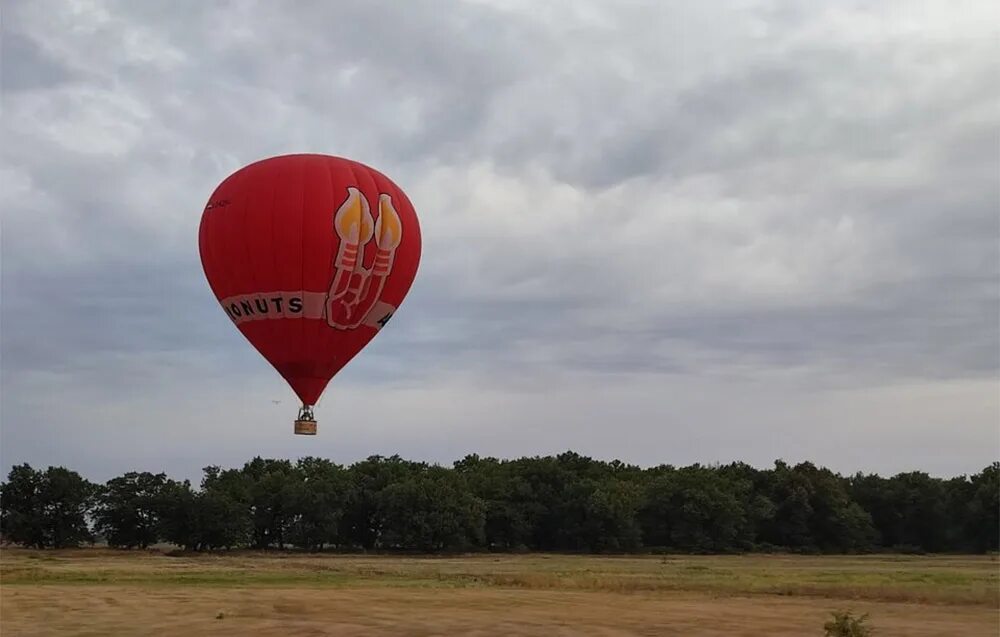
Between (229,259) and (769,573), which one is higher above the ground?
(229,259)

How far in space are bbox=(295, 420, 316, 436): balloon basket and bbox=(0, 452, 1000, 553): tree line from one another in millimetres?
69560

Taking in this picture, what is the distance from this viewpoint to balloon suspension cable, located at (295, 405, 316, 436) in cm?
3309

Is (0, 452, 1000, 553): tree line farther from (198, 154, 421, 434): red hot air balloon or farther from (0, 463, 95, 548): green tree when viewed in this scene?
(198, 154, 421, 434): red hot air balloon

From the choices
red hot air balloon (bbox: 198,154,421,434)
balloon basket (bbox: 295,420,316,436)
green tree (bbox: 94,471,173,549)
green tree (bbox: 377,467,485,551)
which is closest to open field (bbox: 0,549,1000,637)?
balloon basket (bbox: 295,420,316,436)

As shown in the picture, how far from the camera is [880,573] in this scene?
204ft

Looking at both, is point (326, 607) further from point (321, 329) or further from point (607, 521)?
point (607, 521)

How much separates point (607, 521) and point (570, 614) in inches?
2753

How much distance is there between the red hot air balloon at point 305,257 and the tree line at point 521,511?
6971cm

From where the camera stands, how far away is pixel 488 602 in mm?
40656

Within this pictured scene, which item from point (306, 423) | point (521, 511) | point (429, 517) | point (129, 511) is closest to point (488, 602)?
point (306, 423)

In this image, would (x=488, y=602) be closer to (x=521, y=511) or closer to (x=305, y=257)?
(x=305, y=257)

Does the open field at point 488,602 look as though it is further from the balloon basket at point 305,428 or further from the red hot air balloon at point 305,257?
the red hot air balloon at point 305,257

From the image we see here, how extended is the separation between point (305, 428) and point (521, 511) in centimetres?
8023

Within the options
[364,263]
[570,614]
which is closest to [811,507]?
[570,614]
